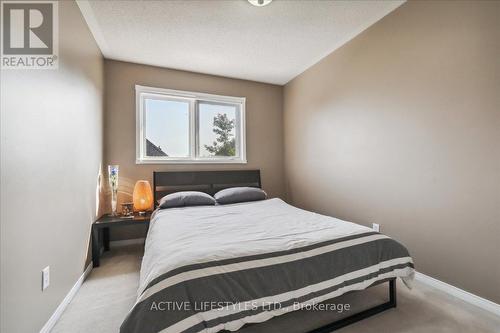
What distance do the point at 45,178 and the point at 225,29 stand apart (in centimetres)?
223

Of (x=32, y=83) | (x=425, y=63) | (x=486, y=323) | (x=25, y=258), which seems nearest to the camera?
(x=25, y=258)

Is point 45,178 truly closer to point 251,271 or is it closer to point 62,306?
point 62,306

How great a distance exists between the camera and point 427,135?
A: 2064 millimetres

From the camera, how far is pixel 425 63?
2.07m

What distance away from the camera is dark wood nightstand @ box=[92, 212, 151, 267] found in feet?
8.32

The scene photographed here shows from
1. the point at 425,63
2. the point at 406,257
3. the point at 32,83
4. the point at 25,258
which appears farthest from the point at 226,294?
the point at 425,63

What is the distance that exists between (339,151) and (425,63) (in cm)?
130

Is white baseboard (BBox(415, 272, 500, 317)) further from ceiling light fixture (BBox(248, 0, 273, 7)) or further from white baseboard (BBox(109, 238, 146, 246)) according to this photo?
white baseboard (BBox(109, 238, 146, 246))

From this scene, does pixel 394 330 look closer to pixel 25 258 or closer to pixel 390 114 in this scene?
pixel 390 114

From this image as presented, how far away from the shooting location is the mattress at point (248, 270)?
Result: 1.11m

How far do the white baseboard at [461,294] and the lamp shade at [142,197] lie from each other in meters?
3.18

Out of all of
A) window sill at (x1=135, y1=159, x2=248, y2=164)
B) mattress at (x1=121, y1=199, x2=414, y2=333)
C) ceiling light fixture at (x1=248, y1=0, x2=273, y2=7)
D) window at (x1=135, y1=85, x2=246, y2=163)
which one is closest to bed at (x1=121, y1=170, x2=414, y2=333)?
mattress at (x1=121, y1=199, x2=414, y2=333)

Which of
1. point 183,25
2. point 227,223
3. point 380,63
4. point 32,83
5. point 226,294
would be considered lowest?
point 226,294

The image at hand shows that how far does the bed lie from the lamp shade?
1153mm
